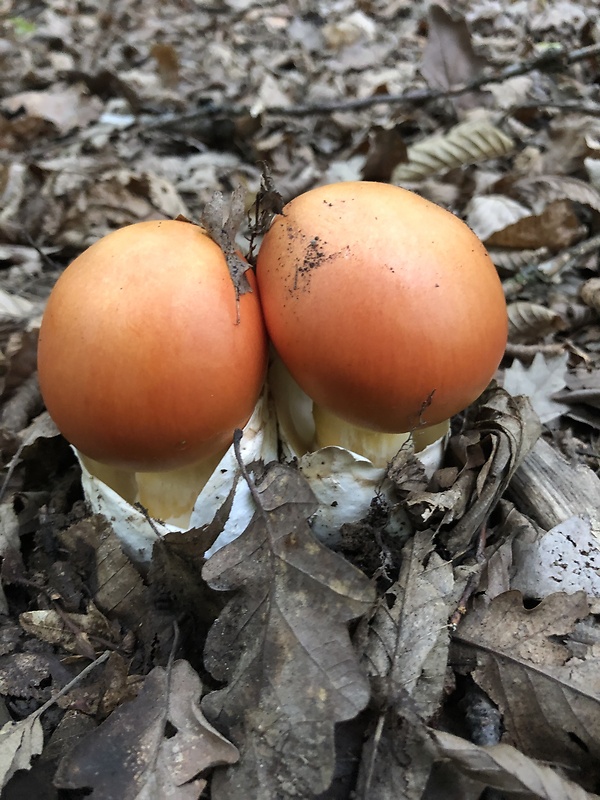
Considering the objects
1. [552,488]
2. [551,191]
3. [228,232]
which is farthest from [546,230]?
[228,232]

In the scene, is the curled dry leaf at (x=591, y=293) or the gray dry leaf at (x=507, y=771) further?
the curled dry leaf at (x=591, y=293)

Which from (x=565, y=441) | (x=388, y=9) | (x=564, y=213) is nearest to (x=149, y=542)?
(x=565, y=441)

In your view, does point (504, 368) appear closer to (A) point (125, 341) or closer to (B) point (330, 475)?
(B) point (330, 475)

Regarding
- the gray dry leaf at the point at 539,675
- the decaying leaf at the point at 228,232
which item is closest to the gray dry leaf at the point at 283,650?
the gray dry leaf at the point at 539,675

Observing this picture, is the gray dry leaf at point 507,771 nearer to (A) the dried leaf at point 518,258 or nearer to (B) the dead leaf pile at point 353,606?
(B) the dead leaf pile at point 353,606

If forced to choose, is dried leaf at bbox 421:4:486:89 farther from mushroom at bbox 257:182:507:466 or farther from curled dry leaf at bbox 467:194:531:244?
mushroom at bbox 257:182:507:466

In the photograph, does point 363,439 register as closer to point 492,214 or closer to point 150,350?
point 150,350

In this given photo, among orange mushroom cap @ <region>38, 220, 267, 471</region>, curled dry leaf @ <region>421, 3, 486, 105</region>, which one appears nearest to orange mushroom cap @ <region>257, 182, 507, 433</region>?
orange mushroom cap @ <region>38, 220, 267, 471</region>

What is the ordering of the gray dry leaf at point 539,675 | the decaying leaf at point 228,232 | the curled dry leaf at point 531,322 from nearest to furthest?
1. the gray dry leaf at point 539,675
2. the decaying leaf at point 228,232
3. the curled dry leaf at point 531,322
